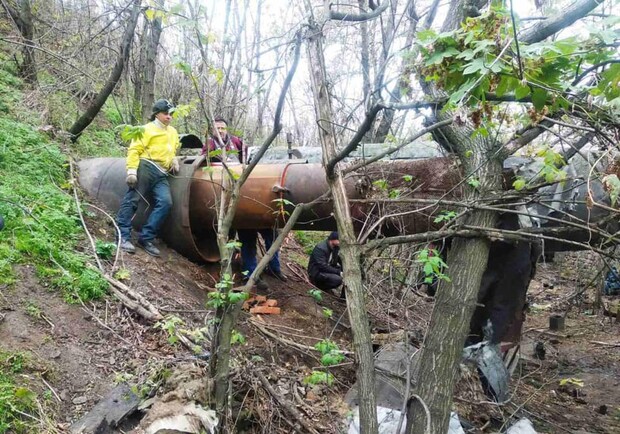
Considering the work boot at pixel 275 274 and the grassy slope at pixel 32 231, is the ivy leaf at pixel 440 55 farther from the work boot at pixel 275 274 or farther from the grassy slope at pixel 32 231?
the work boot at pixel 275 274

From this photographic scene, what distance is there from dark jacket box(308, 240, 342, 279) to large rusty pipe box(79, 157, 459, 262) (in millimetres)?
1410

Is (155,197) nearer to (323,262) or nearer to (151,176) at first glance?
(151,176)

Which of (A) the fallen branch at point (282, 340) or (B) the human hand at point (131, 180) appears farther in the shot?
(B) the human hand at point (131, 180)

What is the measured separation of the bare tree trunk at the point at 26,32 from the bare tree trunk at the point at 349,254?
5516mm

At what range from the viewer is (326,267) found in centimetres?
680

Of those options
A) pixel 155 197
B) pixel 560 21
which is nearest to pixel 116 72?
pixel 155 197

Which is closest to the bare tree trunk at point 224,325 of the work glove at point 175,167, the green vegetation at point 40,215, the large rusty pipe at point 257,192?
the large rusty pipe at point 257,192

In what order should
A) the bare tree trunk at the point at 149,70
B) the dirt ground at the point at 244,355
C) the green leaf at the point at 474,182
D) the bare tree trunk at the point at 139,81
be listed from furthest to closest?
1. the bare tree trunk at the point at 139,81
2. the bare tree trunk at the point at 149,70
3. the dirt ground at the point at 244,355
4. the green leaf at the point at 474,182

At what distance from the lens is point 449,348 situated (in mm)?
3096

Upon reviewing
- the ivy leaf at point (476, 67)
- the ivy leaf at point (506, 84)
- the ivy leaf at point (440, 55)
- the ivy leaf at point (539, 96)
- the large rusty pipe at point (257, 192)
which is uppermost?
the ivy leaf at point (440, 55)

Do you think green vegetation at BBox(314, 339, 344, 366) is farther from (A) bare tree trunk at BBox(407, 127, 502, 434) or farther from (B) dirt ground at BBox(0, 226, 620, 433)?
(A) bare tree trunk at BBox(407, 127, 502, 434)

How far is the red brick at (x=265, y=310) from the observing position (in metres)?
5.43

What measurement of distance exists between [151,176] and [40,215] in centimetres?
113

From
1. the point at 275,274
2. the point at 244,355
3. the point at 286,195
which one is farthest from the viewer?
the point at 275,274
